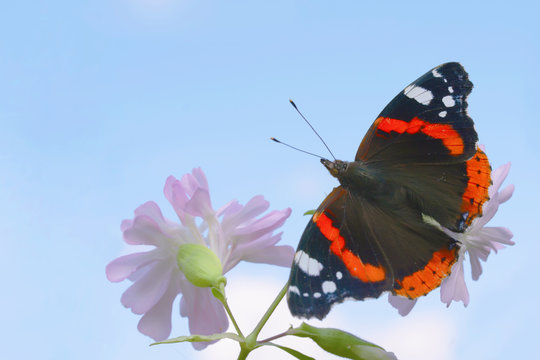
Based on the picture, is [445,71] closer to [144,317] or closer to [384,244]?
[384,244]

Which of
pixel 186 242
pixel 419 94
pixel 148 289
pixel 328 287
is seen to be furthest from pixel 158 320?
pixel 419 94

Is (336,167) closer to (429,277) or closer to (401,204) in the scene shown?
(401,204)

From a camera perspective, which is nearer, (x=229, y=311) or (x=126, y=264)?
(x=229, y=311)

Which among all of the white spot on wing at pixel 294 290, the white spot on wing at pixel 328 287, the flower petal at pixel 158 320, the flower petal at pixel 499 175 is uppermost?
the flower petal at pixel 158 320

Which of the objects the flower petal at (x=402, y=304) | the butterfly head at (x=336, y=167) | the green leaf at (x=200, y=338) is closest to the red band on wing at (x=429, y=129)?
the butterfly head at (x=336, y=167)

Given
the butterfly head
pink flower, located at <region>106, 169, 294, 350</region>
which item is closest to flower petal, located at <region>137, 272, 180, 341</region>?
pink flower, located at <region>106, 169, 294, 350</region>

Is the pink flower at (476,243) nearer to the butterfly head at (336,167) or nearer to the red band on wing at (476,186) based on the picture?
the red band on wing at (476,186)

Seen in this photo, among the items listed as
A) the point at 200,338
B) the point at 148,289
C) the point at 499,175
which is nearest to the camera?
the point at 200,338

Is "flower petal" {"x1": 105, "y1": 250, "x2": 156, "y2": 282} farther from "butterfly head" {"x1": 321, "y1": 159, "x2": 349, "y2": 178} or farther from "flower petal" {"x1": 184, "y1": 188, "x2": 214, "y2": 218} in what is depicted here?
"butterfly head" {"x1": 321, "y1": 159, "x2": 349, "y2": 178}
